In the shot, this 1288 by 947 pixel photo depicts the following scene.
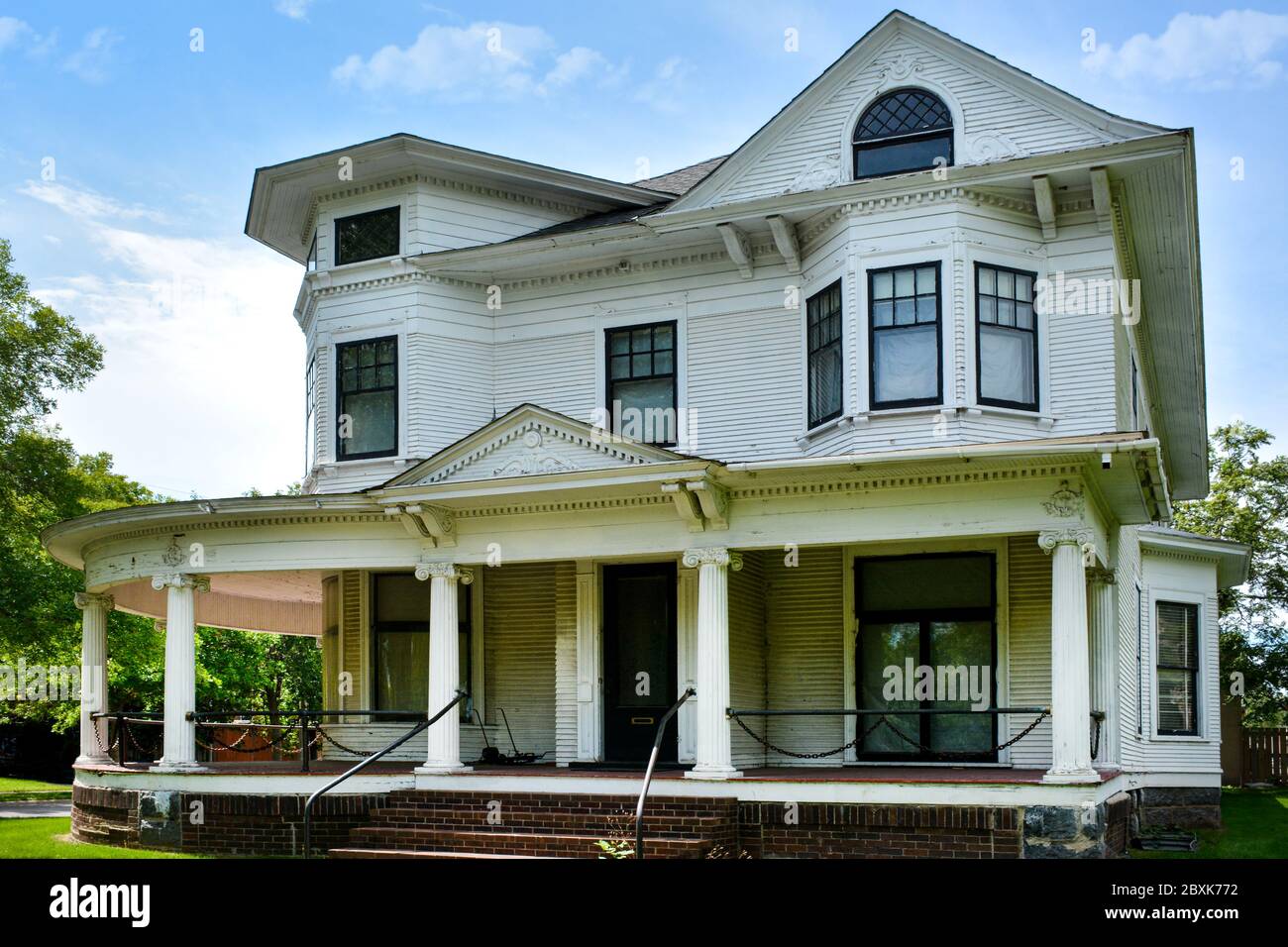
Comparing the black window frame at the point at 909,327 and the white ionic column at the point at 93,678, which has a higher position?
the black window frame at the point at 909,327

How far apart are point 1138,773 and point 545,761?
26.9 feet

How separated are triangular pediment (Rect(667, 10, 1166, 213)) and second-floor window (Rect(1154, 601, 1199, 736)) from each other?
29.4ft

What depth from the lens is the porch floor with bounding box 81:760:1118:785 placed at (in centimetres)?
1402

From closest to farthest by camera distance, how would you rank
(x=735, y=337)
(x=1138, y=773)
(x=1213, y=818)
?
(x=735, y=337), (x=1138, y=773), (x=1213, y=818)

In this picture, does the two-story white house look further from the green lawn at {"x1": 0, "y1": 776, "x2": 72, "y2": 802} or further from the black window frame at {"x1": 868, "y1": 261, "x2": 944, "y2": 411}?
the green lawn at {"x1": 0, "y1": 776, "x2": 72, "y2": 802}

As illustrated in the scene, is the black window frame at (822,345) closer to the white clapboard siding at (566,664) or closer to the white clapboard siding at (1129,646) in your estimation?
the white clapboard siding at (566,664)

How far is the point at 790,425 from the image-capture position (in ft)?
55.6

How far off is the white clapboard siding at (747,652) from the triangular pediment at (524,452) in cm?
241

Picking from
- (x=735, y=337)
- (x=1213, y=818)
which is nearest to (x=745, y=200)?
(x=735, y=337)

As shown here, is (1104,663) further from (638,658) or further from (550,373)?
(550,373)

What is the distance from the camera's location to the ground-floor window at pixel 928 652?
53.1 feet

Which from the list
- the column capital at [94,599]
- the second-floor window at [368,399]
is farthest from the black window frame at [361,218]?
the column capital at [94,599]
